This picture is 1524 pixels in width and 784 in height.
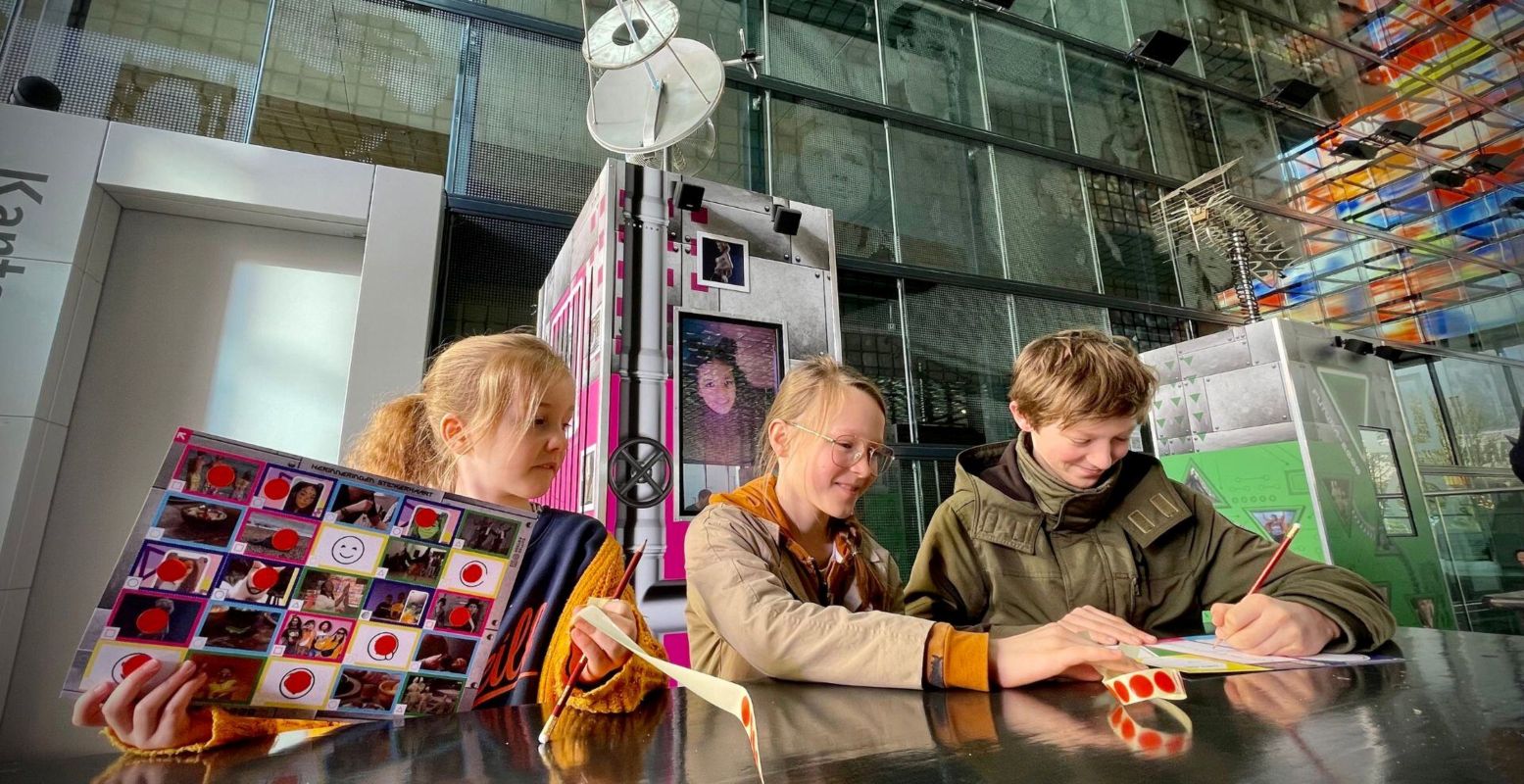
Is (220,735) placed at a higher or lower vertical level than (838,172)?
lower

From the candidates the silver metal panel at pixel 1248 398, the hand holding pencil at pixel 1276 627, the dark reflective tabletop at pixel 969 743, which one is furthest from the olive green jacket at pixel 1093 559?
the silver metal panel at pixel 1248 398

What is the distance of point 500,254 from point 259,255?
100 cm

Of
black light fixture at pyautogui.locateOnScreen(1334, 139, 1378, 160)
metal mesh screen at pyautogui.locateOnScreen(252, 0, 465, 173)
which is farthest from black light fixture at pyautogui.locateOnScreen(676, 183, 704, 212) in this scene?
black light fixture at pyautogui.locateOnScreen(1334, 139, 1378, 160)

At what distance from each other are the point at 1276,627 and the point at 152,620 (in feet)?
4.36

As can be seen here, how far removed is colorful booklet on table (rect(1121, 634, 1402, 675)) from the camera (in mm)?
775

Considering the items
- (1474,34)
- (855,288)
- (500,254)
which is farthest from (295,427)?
(1474,34)

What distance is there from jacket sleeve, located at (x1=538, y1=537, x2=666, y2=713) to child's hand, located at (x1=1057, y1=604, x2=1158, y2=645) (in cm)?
53

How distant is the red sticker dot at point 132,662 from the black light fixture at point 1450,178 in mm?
10010

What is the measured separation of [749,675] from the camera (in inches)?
40.2

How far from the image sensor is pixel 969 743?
52 cm

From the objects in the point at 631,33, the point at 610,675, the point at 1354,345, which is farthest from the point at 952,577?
the point at 1354,345

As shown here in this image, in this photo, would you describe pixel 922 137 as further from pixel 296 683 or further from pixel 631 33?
pixel 296 683

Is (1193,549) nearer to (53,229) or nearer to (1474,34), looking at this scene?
(53,229)

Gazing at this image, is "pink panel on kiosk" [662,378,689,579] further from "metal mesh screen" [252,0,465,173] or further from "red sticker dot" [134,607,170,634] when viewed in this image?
"metal mesh screen" [252,0,465,173]
